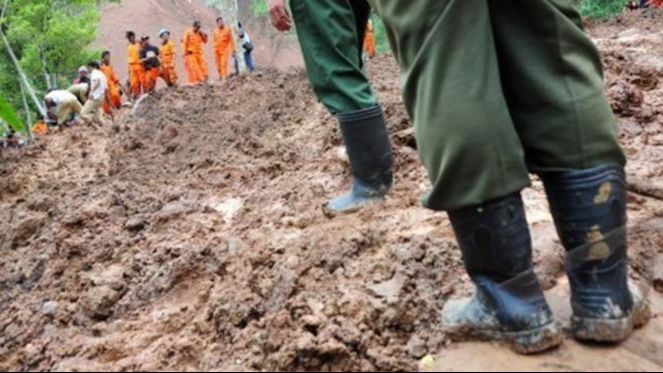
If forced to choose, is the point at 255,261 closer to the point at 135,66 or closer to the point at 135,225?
the point at 135,225

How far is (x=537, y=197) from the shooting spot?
217 centimetres

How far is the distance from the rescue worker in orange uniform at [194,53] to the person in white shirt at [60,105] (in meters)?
6.56

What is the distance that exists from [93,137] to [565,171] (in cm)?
636

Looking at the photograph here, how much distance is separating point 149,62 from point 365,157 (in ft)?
42.3

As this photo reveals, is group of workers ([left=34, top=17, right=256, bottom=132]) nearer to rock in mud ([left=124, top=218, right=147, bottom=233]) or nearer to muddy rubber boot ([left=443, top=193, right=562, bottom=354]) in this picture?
rock in mud ([left=124, top=218, right=147, bottom=233])

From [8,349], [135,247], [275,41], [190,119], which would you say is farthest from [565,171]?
[275,41]

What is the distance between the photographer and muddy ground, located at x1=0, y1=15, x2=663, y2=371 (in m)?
1.48

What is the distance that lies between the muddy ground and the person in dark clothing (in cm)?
1053

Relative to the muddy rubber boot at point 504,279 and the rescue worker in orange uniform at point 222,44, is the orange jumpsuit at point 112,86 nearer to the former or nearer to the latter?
the rescue worker in orange uniform at point 222,44

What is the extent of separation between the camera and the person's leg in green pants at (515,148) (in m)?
1.26

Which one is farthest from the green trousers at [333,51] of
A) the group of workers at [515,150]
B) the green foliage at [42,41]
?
the green foliage at [42,41]

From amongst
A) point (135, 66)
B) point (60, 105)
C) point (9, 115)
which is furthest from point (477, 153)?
point (135, 66)

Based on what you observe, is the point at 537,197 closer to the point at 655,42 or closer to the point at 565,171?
the point at 565,171

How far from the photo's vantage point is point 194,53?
17109 millimetres
